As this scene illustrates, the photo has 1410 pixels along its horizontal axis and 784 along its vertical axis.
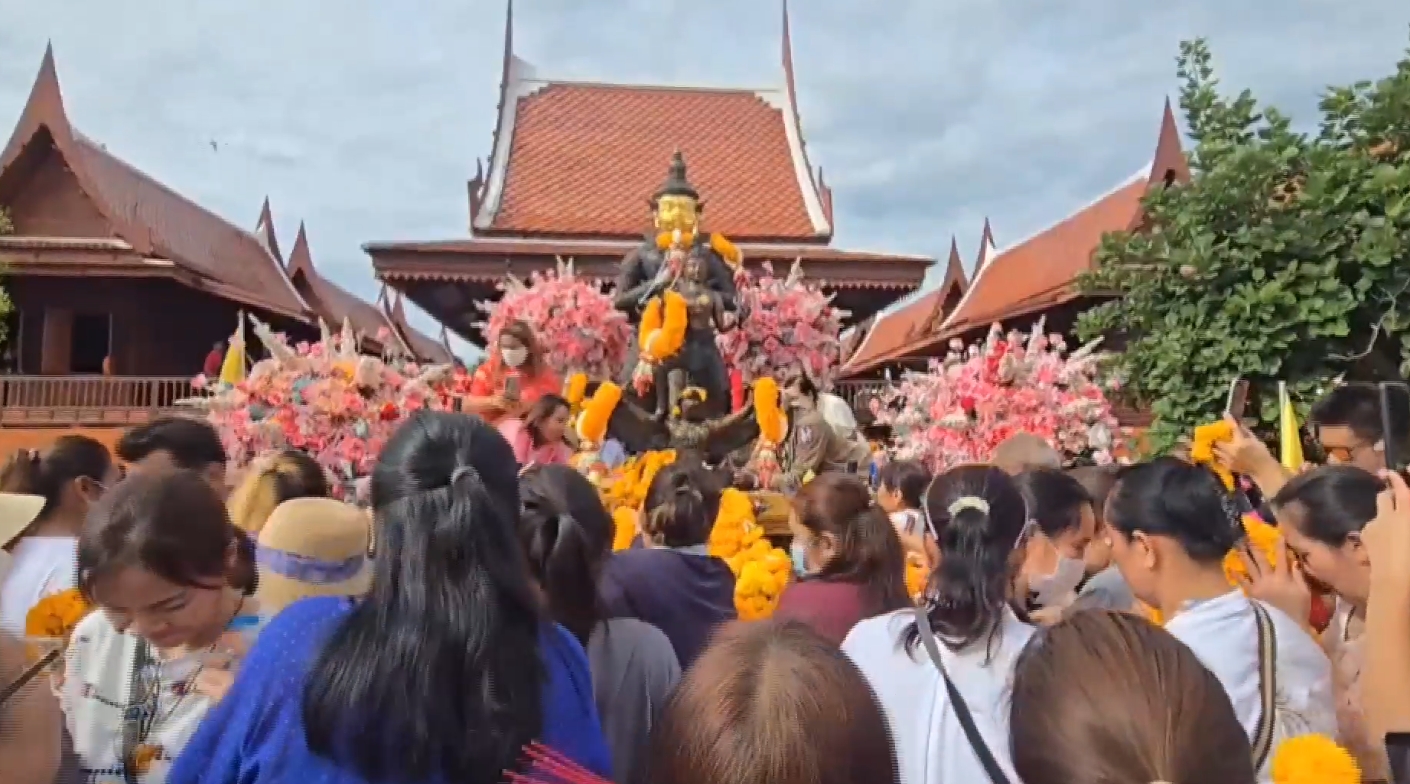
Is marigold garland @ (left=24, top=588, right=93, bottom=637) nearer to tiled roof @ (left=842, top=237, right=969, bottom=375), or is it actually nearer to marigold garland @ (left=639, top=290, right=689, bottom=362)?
marigold garland @ (left=639, top=290, right=689, bottom=362)

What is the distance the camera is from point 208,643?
1.98m

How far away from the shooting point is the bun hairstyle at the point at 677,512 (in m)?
3.08

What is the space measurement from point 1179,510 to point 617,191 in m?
13.8

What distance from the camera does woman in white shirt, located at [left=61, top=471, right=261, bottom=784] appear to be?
1824 millimetres

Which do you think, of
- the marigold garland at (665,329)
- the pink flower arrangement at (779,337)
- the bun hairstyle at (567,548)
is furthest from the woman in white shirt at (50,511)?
the pink flower arrangement at (779,337)

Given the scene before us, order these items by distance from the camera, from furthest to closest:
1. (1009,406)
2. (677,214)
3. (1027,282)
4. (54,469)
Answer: (1027,282), (677,214), (1009,406), (54,469)

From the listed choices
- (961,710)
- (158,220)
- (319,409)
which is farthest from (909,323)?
(961,710)

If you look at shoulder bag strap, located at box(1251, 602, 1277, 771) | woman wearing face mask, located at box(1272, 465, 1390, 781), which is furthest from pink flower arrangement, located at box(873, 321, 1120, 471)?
shoulder bag strap, located at box(1251, 602, 1277, 771)

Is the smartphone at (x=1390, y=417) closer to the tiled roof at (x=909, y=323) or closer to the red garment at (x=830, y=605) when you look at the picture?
the red garment at (x=830, y=605)

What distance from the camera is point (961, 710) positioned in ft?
5.31

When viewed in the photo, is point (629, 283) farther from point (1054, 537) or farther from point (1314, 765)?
point (1314, 765)

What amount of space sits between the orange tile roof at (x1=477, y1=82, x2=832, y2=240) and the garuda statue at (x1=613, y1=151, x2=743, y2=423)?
615 cm

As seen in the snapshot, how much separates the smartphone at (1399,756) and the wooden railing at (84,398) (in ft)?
40.7

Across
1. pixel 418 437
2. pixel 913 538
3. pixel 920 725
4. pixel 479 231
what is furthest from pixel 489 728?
pixel 479 231
